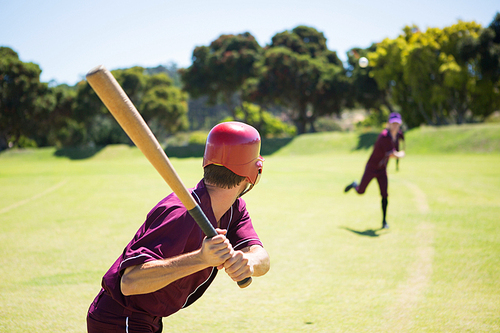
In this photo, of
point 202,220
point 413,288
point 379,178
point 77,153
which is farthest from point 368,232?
point 77,153

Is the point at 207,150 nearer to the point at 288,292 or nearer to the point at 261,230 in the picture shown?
the point at 288,292

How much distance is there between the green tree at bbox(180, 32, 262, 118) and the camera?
162ft

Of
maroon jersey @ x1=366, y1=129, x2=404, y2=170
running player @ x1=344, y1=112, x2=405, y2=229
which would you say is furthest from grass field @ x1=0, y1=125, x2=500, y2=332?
maroon jersey @ x1=366, y1=129, x2=404, y2=170

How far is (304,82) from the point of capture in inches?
1853

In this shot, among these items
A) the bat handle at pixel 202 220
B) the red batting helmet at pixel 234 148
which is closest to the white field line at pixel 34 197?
the red batting helmet at pixel 234 148

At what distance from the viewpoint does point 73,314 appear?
4.82 metres

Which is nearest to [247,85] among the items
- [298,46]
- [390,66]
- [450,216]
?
[298,46]

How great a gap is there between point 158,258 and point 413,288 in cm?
454

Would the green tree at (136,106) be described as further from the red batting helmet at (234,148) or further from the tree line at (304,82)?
the red batting helmet at (234,148)

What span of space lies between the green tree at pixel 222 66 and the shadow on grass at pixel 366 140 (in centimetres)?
1587

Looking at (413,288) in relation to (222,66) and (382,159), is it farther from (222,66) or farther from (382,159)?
(222,66)

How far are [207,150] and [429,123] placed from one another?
46315mm

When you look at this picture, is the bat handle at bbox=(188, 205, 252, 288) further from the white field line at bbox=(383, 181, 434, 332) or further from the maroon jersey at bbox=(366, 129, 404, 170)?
the maroon jersey at bbox=(366, 129, 404, 170)

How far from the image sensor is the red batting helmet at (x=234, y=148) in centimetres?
244
